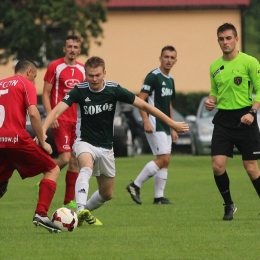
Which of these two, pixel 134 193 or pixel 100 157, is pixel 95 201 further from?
pixel 134 193

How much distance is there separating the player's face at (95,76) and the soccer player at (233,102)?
1335mm

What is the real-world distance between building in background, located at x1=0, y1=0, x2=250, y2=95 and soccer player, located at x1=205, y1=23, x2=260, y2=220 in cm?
3130

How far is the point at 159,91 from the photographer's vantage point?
14.0 meters

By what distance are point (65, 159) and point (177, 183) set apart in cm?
595

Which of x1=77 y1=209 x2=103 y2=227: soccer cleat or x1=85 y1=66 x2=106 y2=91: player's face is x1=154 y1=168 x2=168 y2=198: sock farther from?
x1=85 y1=66 x2=106 y2=91: player's face

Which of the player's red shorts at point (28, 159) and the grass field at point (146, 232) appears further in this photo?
the player's red shorts at point (28, 159)

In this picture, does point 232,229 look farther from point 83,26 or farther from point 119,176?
point 83,26

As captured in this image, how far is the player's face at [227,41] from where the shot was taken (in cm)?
1077

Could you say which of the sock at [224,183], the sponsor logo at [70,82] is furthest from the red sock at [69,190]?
the sock at [224,183]

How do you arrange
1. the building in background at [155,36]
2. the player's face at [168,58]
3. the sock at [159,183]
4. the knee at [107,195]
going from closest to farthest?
the knee at [107,195] < the player's face at [168,58] < the sock at [159,183] < the building in background at [155,36]

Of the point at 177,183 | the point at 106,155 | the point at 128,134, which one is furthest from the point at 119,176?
the point at 106,155

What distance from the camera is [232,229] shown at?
9.88 meters

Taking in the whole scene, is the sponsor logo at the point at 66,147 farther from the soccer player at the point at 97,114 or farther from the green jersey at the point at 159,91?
the soccer player at the point at 97,114

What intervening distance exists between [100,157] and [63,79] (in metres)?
2.78
